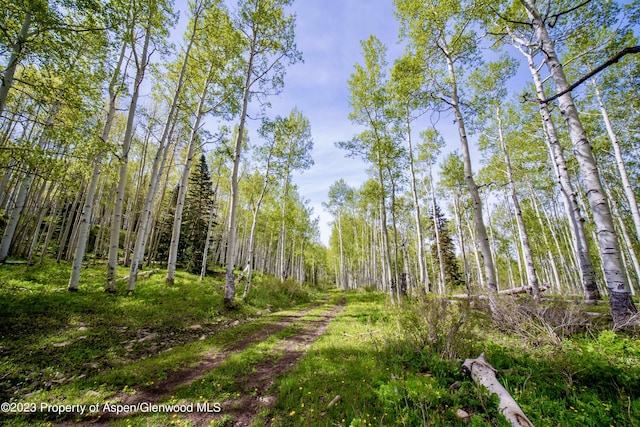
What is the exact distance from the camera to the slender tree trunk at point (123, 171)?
776 centimetres

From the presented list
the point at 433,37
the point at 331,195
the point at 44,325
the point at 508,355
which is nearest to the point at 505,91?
the point at 433,37

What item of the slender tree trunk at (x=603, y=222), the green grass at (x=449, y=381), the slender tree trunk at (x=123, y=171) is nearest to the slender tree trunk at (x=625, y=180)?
→ the slender tree trunk at (x=603, y=222)

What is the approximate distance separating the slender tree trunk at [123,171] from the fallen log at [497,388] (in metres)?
9.73

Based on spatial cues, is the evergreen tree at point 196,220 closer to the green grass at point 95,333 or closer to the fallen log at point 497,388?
the green grass at point 95,333

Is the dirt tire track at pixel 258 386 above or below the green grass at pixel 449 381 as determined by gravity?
below

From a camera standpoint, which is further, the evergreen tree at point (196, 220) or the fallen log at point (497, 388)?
the evergreen tree at point (196, 220)

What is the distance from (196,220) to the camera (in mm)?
18578

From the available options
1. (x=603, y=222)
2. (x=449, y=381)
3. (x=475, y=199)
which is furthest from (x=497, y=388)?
(x=475, y=199)

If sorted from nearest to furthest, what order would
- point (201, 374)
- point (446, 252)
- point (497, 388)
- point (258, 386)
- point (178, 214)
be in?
point (497, 388)
point (258, 386)
point (201, 374)
point (178, 214)
point (446, 252)

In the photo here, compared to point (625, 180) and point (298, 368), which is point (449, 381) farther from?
point (625, 180)

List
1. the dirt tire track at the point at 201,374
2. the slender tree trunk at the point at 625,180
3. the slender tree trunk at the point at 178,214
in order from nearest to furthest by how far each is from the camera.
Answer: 1. the dirt tire track at the point at 201,374
2. the slender tree trunk at the point at 178,214
3. the slender tree trunk at the point at 625,180

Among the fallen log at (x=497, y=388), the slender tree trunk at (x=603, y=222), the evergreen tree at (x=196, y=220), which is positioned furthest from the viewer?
the evergreen tree at (x=196, y=220)

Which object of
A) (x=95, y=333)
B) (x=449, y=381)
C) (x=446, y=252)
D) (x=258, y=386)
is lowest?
(x=258, y=386)

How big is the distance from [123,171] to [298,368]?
879 centimetres
